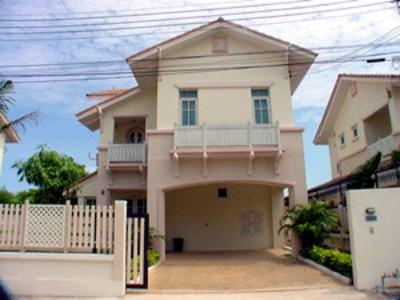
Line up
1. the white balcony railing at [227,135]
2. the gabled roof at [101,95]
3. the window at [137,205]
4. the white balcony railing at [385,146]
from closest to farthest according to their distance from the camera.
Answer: the white balcony railing at [227,135] → the white balcony railing at [385,146] → the window at [137,205] → the gabled roof at [101,95]

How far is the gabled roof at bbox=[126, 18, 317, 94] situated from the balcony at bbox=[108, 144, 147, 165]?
9.92ft

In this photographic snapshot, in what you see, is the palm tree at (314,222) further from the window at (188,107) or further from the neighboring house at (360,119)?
the window at (188,107)

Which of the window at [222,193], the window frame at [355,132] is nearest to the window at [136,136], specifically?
the window at [222,193]

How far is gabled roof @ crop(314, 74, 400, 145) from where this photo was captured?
1480cm

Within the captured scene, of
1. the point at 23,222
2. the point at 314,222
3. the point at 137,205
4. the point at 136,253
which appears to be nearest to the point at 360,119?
the point at 314,222

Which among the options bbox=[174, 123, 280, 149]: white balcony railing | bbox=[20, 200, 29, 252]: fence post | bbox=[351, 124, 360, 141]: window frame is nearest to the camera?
bbox=[20, 200, 29, 252]: fence post

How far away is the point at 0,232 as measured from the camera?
8.18 meters

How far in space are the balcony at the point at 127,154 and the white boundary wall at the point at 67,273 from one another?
7.48 m

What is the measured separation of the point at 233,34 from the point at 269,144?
194 inches

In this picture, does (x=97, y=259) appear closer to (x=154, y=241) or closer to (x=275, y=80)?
(x=154, y=241)

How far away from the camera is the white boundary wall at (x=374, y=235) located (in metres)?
7.66

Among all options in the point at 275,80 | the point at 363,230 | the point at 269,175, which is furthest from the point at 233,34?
the point at 363,230

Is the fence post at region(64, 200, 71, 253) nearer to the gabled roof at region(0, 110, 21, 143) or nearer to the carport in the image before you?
the gabled roof at region(0, 110, 21, 143)

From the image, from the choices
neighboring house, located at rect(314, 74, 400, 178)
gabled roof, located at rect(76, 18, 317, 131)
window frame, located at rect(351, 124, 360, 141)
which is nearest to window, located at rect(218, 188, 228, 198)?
gabled roof, located at rect(76, 18, 317, 131)
